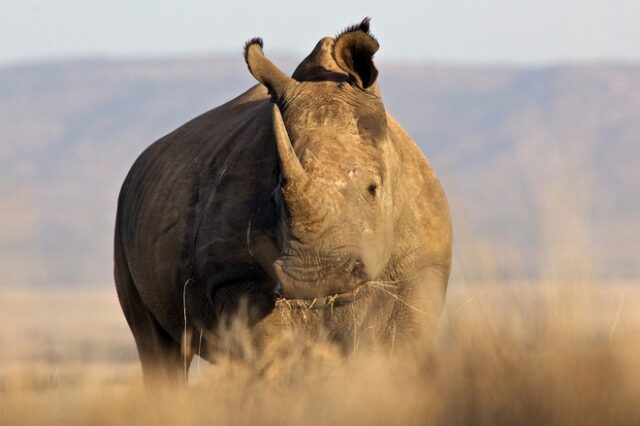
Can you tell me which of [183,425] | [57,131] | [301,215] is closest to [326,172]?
[301,215]

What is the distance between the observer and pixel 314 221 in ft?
24.7

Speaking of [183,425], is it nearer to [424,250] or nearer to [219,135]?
[424,250]

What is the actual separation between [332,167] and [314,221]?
37 centimetres

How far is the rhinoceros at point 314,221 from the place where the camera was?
24.9 ft

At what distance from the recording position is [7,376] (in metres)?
7.71

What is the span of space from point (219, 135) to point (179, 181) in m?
0.33

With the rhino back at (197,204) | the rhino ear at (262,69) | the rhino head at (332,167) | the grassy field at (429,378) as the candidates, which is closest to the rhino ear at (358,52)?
the rhino head at (332,167)

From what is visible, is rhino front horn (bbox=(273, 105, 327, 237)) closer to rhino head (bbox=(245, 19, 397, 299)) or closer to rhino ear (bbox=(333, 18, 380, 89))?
rhino head (bbox=(245, 19, 397, 299))

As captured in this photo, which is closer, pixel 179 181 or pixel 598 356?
pixel 598 356

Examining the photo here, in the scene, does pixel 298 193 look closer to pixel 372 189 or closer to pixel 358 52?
pixel 372 189

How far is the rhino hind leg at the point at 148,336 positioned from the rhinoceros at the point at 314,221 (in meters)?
0.83

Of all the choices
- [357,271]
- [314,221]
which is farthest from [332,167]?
[357,271]

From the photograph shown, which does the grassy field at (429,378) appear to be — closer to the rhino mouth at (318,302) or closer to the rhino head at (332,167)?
the rhino mouth at (318,302)

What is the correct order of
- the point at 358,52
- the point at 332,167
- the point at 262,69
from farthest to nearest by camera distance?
1. the point at 262,69
2. the point at 358,52
3. the point at 332,167
